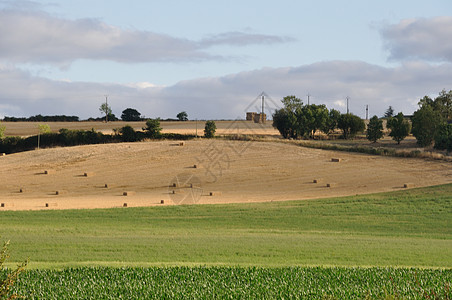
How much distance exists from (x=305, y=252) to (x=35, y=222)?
16.5 metres

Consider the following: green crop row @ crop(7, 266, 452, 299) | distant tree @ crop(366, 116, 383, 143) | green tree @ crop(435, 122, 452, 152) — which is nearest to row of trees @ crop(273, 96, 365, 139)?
distant tree @ crop(366, 116, 383, 143)

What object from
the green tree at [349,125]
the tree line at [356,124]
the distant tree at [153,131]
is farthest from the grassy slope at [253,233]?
the green tree at [349,125]

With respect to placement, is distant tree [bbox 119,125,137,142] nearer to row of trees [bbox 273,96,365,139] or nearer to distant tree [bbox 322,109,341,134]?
row of trees [bbox 273,96,365,139]

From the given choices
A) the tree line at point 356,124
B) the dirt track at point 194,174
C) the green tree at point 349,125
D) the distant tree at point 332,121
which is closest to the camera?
the dirt track at point 194,174

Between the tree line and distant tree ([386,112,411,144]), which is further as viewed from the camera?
distant tree ([386,112,411,144])

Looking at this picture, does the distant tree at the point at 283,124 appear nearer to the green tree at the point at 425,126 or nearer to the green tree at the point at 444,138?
the green tree at the point at 425,126

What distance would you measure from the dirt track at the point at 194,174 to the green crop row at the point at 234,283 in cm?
2776

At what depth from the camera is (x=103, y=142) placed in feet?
240

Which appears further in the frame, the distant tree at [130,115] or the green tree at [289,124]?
the distant tree at [130,115]

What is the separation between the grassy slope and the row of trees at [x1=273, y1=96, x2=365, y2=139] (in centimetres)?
5107

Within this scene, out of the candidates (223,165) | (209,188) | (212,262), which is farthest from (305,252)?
(223,165)

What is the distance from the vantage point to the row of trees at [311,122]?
93438mm

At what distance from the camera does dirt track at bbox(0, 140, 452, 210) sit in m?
46.8

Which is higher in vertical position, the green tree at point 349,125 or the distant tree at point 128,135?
the green tree at point 349,125
